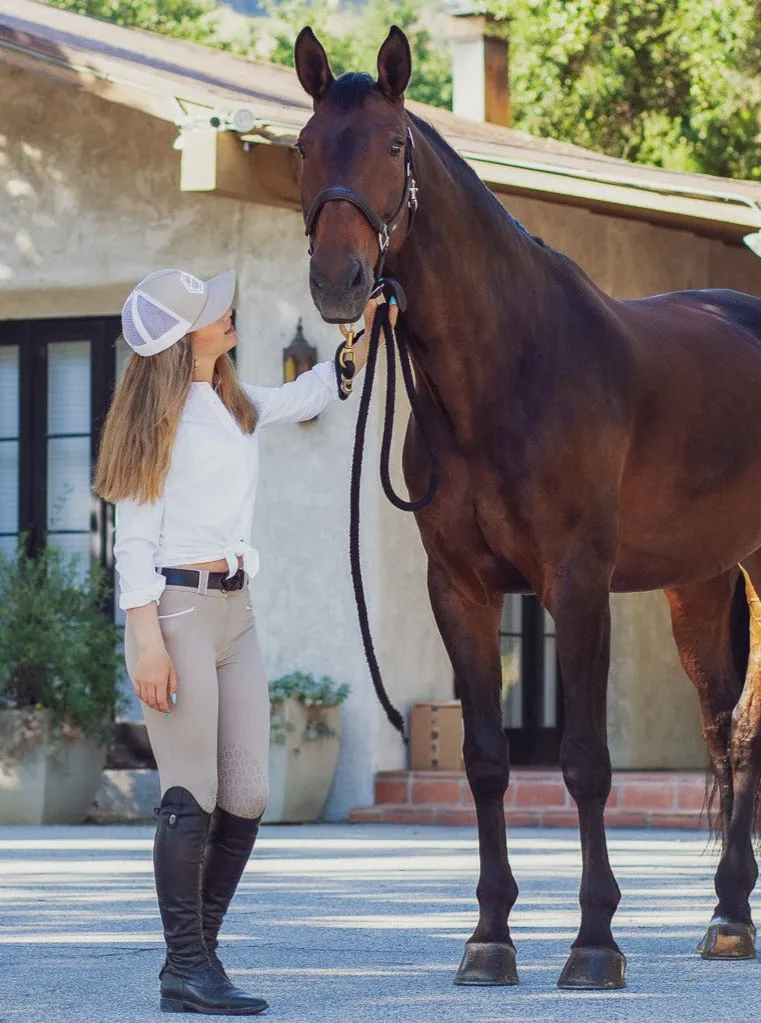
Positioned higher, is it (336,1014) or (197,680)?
(197,680)

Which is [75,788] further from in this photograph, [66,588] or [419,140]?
[419,140]

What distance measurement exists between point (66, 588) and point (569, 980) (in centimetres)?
667

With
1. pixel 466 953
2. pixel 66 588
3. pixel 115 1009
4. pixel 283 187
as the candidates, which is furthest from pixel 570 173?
pixel 115 1009

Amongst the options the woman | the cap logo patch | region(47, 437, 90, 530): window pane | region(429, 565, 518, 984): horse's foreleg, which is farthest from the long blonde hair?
region(47, 437, 90, 530): window pane

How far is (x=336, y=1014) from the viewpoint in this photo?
4473mm

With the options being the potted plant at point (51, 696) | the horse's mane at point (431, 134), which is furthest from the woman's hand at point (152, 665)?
the potted plant at point (51, 696)

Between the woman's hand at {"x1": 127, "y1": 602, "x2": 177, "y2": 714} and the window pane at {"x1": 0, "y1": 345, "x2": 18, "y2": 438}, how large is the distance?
26.4ft

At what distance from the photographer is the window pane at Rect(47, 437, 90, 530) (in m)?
12.4

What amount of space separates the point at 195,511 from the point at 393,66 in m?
1.20

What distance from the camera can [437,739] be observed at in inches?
443

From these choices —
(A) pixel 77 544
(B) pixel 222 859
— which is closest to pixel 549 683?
(A) pixel 77 544

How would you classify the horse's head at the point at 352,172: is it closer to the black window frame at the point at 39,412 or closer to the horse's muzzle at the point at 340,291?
the horse's muzzle at the point at 340,291

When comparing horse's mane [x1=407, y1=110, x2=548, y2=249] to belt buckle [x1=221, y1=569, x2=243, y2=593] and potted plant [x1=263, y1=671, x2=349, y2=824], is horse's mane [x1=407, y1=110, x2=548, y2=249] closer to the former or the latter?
belt buckle [x1=221, y1=569, x2=243, y2=593]

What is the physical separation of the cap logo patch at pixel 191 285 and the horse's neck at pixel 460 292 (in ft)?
1.65
